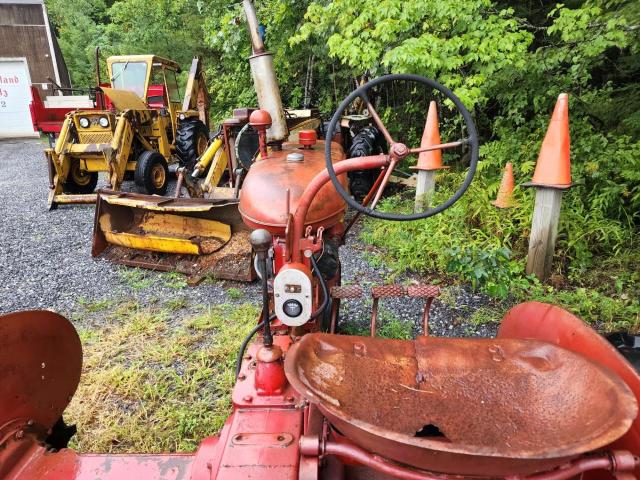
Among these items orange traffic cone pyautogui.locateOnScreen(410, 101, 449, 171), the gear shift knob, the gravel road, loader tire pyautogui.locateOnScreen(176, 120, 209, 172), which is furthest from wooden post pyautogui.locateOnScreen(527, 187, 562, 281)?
loader tire pyautogui.locateOnScreen(176, 120, 209, 172)

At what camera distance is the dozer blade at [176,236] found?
374 centimetres

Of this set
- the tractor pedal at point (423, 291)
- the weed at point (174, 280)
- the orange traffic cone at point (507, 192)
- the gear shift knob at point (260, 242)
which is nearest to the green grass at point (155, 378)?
the weed at point (174, 280)

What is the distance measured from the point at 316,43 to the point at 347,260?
179 inches

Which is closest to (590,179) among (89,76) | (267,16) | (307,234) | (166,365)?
(307,234)

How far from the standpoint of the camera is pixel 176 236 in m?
3.99

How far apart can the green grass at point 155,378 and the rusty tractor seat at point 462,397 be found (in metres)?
1.12

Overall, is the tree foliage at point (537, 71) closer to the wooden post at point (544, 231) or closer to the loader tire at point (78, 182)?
the wooden post at point (544, 231)

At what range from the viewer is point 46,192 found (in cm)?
688

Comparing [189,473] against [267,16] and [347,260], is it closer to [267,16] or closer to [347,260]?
[347,260]

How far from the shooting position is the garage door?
537 inches

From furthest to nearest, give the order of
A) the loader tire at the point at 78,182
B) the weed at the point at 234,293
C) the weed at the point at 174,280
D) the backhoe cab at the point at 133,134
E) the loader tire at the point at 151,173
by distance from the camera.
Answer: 1. the loader tire at the point at 78,182
2. the loader tire at the point at 151,173
3. the backhoe cab at the point at 133,134
4. the weed at the point at 174,280
5. the weed at the point at 234,293

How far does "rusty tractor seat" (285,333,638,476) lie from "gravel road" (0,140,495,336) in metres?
1.53

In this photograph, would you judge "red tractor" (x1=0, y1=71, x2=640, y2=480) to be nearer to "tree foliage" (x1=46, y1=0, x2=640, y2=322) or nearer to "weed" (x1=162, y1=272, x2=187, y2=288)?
"weed" (x1=162, y1=272, x2=187, y2=288)

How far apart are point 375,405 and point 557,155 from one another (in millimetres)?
2467
